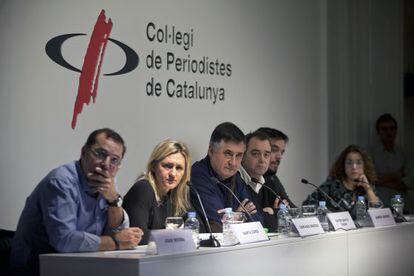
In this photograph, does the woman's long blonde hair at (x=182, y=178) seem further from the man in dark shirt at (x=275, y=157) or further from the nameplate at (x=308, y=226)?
the man in dark shirt at (x=275, y=157)

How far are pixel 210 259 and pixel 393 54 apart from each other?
6.18 m

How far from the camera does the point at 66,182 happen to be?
3393 millimetres

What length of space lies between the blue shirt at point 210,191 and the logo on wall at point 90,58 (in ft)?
3.14

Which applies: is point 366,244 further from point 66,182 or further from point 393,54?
point 393,54

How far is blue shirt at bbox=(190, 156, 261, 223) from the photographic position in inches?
178

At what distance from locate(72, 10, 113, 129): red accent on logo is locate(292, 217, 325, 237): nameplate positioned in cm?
175

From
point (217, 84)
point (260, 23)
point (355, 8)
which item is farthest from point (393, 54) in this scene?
point (217, 84)

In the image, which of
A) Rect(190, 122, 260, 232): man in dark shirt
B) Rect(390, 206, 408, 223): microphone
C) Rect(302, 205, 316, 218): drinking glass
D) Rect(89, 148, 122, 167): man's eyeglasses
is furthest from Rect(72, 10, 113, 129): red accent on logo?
Rect(390, 206, 408, 223): microphone

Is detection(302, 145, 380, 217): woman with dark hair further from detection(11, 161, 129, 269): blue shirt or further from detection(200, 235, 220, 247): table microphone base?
detection(11, 161, 129, 269): blue shirt

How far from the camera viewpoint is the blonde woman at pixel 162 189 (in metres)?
4.02

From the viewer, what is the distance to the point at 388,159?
328 inches

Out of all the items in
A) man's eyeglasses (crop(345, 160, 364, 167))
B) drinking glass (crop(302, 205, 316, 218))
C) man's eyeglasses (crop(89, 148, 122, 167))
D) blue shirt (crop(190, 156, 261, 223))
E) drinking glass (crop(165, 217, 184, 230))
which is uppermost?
man's eyeglasses (crop(345, 160, 364, 167))

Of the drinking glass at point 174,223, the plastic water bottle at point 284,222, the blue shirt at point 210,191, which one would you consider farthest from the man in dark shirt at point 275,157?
the drinking glass at point 174,223

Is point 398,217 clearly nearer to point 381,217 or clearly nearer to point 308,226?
point 381,217
